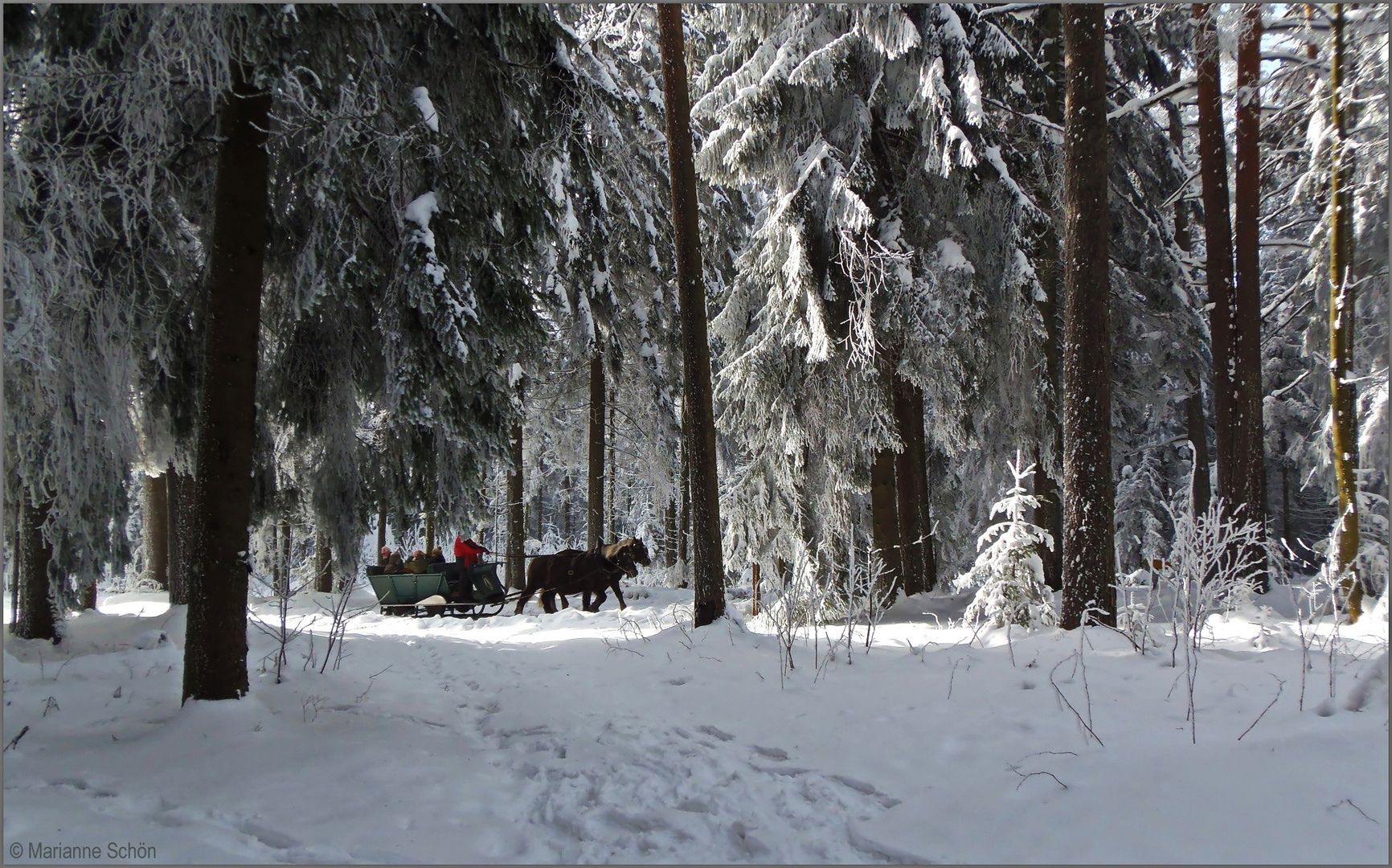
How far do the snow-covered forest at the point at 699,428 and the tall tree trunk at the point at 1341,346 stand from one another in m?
0.06

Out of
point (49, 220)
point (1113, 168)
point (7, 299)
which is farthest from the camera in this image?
point (1113, 168)

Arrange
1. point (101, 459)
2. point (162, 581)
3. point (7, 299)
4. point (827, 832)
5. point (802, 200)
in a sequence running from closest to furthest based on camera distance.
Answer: point (827, 832)
point (7, 299)
point (101, 459)
point (802, 200)
point (162, 581)

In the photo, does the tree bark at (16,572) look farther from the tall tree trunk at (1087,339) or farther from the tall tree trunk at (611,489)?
the tall tree trunk at (611,489)

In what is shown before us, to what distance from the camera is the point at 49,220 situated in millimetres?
4625

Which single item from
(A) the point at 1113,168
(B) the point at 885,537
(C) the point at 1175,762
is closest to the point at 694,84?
(A) the point at 1113,168

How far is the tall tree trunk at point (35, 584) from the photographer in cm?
742

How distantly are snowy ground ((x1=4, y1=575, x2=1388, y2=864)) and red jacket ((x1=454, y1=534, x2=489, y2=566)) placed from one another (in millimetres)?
6282

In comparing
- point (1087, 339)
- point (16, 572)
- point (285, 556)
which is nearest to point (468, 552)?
point (16, 572)

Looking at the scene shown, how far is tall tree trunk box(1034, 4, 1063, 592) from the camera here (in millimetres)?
9828

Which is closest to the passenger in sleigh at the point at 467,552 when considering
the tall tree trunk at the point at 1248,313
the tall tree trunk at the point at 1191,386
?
the tall tree trunk at the point at 1248,313

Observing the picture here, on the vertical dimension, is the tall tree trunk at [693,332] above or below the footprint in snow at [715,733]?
above

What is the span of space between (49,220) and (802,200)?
25.7ft

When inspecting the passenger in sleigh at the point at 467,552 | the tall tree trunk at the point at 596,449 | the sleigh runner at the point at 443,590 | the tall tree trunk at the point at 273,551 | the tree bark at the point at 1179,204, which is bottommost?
the sleigh runner at the point at 443,590

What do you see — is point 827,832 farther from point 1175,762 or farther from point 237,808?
point 237,808
